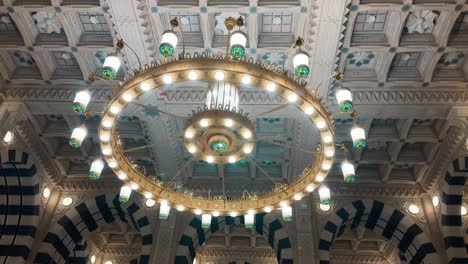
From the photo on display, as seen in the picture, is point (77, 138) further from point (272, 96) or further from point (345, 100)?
point (272, 96)

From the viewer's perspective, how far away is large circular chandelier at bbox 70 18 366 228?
4.25 m

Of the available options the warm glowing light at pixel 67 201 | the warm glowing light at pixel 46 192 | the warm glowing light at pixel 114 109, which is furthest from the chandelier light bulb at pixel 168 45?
the warm glowing light at pixel 67 201

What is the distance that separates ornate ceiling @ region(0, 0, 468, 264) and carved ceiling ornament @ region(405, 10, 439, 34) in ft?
0.07

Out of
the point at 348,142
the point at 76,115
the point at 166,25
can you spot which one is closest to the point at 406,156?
the point at 348,142

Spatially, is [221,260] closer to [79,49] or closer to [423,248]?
[423,248]

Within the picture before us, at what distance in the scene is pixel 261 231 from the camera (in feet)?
37.3

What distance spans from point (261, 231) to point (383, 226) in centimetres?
355

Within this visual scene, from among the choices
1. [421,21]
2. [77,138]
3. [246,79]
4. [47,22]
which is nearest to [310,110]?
[246,79]

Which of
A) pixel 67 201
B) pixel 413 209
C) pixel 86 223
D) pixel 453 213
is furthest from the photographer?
pixel 86 223

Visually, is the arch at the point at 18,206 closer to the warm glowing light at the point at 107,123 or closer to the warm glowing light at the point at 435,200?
the warm glowing light at the point at 107,123

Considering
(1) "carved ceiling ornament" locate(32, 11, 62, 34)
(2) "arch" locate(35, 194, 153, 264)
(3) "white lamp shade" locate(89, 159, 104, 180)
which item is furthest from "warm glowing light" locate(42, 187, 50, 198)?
(3) "white lamp shade" locate(89, 159, 104, 180)

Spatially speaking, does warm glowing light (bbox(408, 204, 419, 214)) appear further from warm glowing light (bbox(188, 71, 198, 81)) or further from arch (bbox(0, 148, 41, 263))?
arch (bbox(0, 148, 41, 263))

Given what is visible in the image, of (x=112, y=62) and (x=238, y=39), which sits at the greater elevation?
(x=238, y=39)

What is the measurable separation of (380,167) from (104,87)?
7.74m
